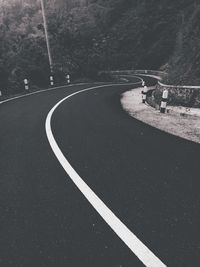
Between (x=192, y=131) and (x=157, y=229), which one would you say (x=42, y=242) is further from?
(x=192, y=131)

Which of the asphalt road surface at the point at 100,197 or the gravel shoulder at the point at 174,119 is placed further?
the gravel shoulder at the point at 174,119

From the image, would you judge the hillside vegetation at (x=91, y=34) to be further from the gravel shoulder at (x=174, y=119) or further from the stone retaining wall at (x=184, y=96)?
the gravel shoulder at (x=174, y=119)

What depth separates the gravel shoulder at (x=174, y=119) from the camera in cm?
934

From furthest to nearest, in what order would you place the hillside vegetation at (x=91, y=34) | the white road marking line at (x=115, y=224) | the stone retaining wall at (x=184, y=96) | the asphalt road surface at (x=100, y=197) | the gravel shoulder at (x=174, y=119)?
1. the hillside vegetation at (x=91, y=34)
2. the stone retaining wall at (x=184, y=96)
3. the gravel shoulder at (x=174, y=119)
4. the asphalt road surface at (x=100, y=197)
5. the white road marking line at (x=115, y=224)

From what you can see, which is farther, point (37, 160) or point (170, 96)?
point (170, 96)

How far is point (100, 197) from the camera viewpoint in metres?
5.25

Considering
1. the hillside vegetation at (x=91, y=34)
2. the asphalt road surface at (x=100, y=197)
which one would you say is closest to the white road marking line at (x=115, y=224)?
the asphalt road surface at (x=100, y=197)

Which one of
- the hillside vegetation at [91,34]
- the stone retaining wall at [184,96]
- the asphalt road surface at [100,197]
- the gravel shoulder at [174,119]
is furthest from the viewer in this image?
the hillside vegetation at [91,34]

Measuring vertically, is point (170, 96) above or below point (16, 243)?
below

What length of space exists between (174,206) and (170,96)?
1033 cm

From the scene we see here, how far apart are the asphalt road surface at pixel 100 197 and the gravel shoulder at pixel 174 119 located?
0.65 metres

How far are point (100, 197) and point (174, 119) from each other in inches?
266

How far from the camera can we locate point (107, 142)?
8406mm

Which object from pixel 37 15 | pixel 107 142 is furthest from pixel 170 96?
pixel 37 15
